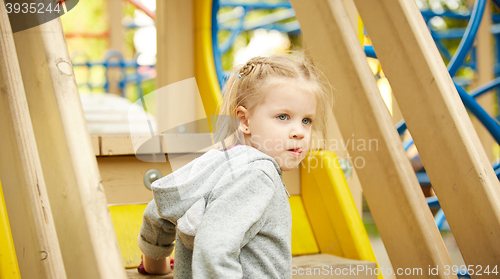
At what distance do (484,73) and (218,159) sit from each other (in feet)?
12.4

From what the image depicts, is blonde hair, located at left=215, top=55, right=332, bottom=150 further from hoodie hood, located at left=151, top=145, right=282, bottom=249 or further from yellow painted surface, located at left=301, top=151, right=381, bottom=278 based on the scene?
yellow painted surface, located at left=301, top=151, right=381, bottom=278

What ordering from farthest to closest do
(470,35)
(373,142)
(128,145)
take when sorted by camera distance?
1. (470,35)
2. (128,145)
3. (373,142)

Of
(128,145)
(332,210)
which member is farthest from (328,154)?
(128,145)

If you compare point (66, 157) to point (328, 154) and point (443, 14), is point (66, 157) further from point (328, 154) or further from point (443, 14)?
point (443, 14)

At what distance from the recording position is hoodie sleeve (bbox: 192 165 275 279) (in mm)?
583

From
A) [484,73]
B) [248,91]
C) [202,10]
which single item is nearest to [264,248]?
[248,91]

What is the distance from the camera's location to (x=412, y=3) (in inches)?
39.9

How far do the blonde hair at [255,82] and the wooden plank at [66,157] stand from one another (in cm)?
A: 28

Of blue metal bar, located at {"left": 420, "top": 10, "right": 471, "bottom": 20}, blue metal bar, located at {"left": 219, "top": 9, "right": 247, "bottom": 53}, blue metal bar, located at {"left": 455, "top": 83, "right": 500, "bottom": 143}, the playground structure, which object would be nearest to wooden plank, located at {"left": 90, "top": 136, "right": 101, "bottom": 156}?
the playground structure

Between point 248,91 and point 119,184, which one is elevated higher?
point 248,91

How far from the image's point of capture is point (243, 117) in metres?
0.80

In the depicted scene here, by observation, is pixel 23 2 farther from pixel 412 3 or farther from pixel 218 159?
pixel 412 3

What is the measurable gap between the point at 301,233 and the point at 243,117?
2.35 feet

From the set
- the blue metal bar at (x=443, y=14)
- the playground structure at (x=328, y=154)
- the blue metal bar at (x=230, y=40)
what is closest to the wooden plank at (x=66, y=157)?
the playground structure at (x=328, y=154)
